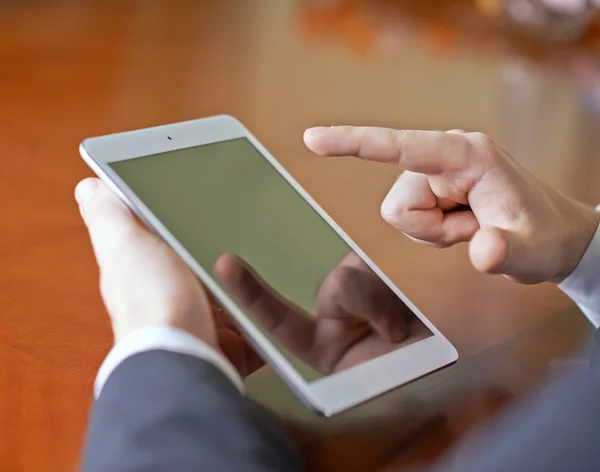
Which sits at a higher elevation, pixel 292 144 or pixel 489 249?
pixel 489 249

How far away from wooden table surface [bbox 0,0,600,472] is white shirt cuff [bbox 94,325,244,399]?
1.3 inches

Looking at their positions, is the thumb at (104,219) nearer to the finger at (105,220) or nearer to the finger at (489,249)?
the finger at (105,220)

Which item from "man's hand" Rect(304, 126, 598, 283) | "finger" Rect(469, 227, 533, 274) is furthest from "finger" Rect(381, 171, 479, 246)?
"finger" Rect(469, 227, 533, 274)

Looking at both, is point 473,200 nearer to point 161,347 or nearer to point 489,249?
point 489,249

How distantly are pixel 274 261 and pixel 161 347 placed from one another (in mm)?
112

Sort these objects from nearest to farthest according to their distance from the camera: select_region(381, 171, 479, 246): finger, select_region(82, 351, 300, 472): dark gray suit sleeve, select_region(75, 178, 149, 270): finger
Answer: select_region(82, 351, 300, 472): dark gray suit sleeve, select_region(75, 178, 149, 270): finger, select_region(381, 171, 479, 246): finger

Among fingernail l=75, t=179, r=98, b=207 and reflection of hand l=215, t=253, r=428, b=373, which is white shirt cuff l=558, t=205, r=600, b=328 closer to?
reflection of hand l=215, t=253, r=428, b=373

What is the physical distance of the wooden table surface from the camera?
370 millimetres

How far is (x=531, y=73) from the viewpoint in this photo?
1.08 metres

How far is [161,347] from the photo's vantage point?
312 mm

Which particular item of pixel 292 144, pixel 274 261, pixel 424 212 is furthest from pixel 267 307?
pixel 292 144

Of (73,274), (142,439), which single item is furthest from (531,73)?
(142,439)

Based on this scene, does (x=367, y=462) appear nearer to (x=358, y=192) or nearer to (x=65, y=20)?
(x=358, y=192)

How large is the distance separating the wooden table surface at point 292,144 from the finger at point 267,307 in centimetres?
2
